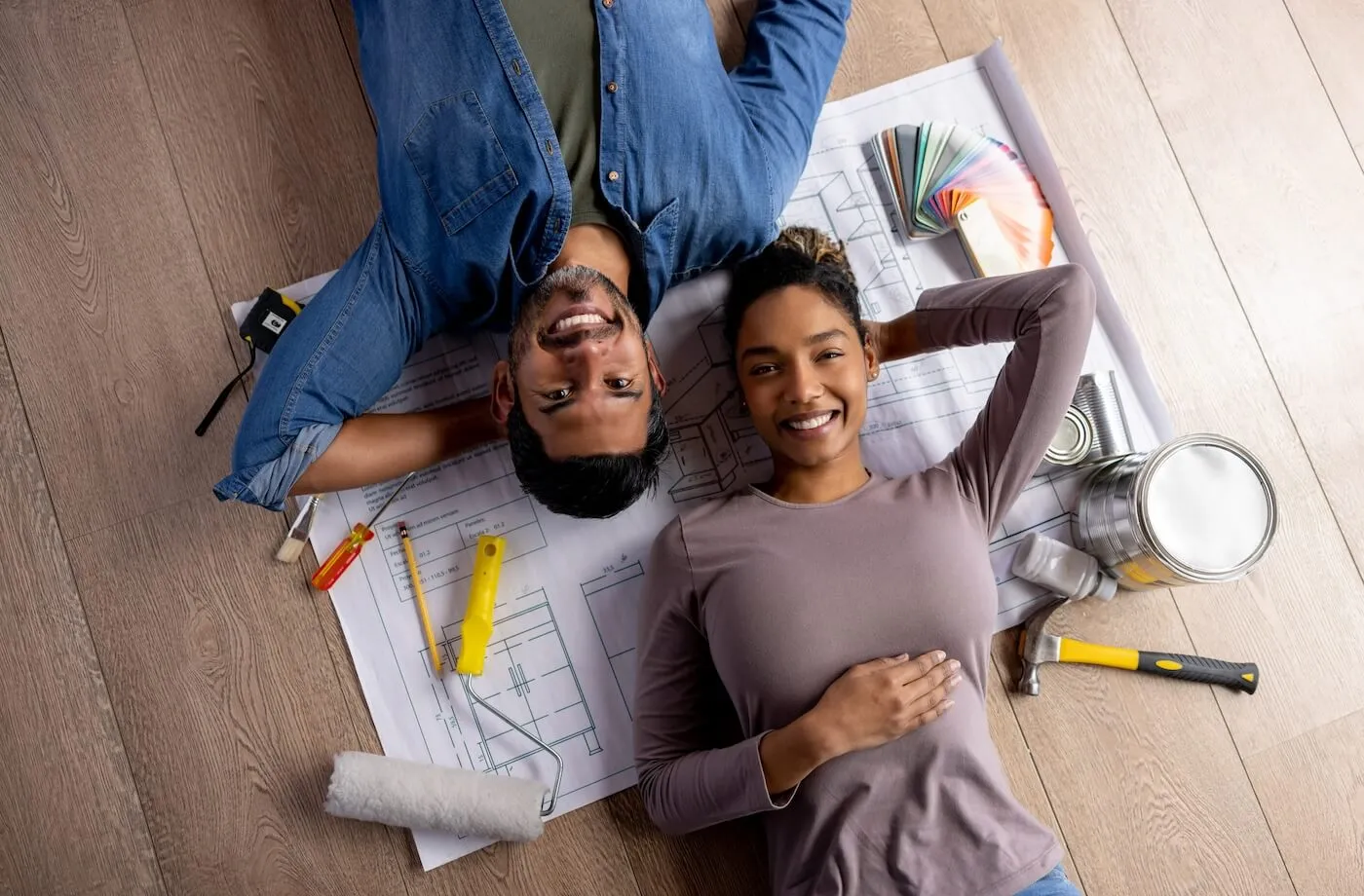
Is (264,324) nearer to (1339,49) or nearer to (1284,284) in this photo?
(1284,284)

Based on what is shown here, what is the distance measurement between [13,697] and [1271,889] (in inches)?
80.1

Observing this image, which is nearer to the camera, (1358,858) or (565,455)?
(565,455)

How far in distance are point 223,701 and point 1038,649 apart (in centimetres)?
130

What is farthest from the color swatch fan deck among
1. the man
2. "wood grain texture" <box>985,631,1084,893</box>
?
"wood grain texture" <box>985,631,1084,893</box>

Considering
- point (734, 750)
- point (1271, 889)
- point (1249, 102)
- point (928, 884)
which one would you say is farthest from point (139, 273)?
point (1271, 889)

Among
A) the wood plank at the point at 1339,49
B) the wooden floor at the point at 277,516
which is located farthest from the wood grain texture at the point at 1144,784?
the wood plank at the point at 1339,49

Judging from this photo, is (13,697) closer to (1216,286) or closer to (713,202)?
(713,202)

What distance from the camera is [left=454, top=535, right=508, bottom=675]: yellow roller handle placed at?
54.4 inches

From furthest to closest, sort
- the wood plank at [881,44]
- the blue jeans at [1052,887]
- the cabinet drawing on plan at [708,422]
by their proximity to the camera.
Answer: the wood plank at [881,44]
the cabinet drawing on plan at [708,422]
the blue jeans at [1052,887]

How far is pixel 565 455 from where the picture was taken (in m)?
1.18

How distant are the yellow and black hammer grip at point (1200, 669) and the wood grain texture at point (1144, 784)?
26mm

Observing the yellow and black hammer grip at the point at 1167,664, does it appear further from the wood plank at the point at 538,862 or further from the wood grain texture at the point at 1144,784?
the wood plank at the point at 538,862

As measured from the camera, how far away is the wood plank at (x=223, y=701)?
4.53 ft

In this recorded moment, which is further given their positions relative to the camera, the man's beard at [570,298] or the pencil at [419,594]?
the pencil at [419,594]
